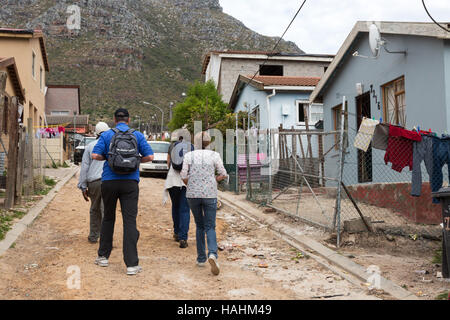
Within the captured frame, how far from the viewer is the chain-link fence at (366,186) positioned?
22.8ft

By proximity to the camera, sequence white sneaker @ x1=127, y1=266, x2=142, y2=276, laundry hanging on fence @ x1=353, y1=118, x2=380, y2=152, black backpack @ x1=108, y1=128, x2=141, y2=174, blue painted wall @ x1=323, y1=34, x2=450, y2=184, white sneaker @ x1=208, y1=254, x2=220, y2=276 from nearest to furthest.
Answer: black backpack @ x1=108, y1=128, x2=141, y2=174 < white sneaker @ x1=127, y1=266, x2=142, y2=276 < white sneaker @ x1=208, y1=254, x2=220, y2=276 < laundry hanging on fence @ x1=353, y1=118, x2=380, y2=152 < blue painted wall @ x1=323, y1=34, x2=450, y2=184

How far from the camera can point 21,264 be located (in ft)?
19.0

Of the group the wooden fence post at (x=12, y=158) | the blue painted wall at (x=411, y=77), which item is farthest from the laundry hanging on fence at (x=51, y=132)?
the blue painted wall at (x=411, y=77)

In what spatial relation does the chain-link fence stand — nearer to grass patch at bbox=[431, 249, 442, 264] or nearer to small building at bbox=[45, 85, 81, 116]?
grass patch at bbox=[431, 249, 442, 264]

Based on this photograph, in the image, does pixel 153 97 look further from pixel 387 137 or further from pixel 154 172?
pixel 387 137

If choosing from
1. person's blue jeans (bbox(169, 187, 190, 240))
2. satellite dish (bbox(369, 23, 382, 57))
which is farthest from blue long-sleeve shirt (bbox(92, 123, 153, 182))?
satellite dish (bbox(369, 23, 382, 57))

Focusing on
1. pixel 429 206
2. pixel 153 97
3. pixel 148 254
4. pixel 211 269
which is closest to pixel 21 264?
pixel 148 254

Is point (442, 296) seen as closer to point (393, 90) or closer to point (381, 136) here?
point (381, 136)

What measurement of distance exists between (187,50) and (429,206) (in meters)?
83.3

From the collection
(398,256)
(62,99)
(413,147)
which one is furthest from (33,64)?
(62,99)

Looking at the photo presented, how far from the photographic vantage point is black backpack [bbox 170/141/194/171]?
7051mm

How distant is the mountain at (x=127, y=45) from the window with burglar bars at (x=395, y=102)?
50.7 meters

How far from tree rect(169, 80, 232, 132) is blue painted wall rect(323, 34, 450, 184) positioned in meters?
14.2

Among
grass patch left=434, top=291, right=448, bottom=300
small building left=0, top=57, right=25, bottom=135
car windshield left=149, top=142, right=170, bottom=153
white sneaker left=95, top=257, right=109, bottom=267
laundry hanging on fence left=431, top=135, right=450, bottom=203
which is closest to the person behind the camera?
grass patch left=434, top=291, right=448, bottom=300
